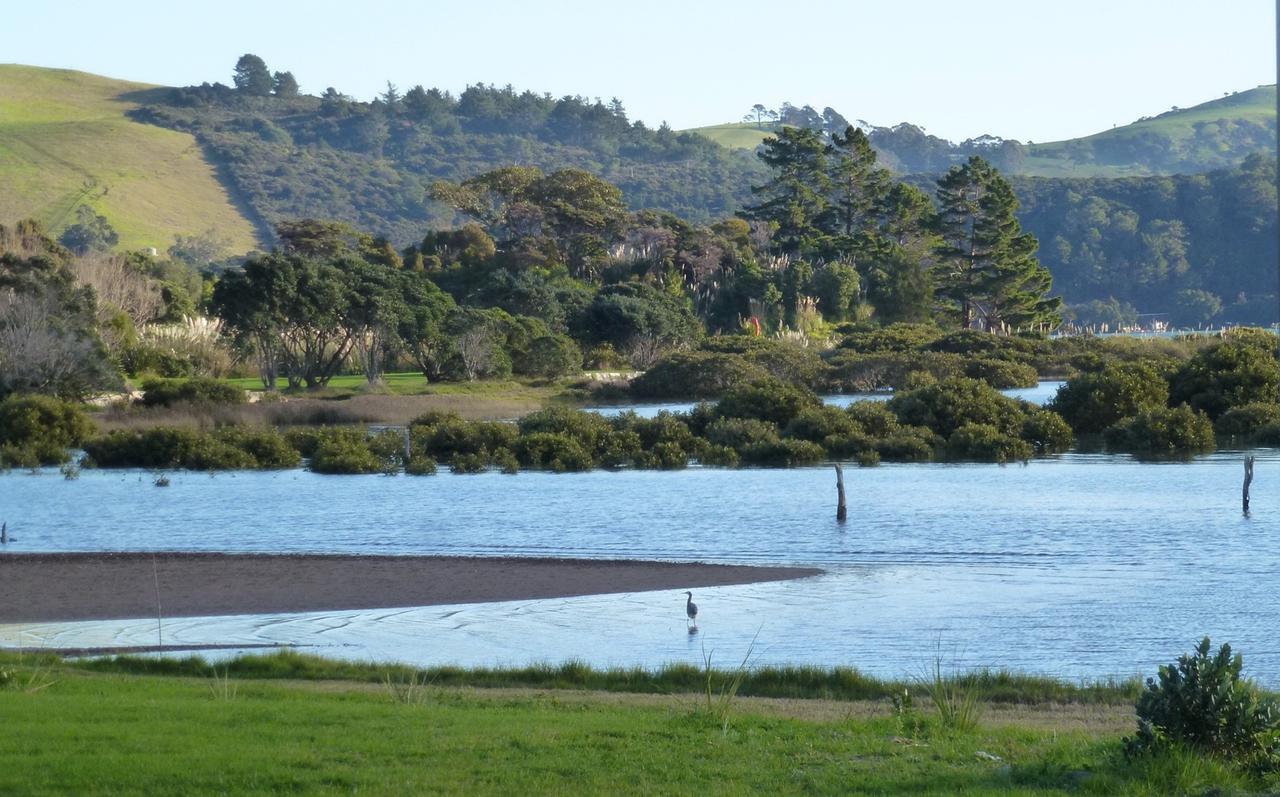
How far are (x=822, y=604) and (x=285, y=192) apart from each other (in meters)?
169

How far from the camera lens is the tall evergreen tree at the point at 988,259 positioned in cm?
8831

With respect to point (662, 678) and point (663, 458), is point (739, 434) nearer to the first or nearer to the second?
point (663, 458)

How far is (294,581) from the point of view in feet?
81.8

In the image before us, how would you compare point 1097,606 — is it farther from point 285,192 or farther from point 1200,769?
point 285,192

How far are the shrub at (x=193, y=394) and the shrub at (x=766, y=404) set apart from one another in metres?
17.1

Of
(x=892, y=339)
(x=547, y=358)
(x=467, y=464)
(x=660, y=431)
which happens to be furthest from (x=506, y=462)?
(x=892, y=339)

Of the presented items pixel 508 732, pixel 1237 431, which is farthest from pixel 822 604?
pixel 1237 431

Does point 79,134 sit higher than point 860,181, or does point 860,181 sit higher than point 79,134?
point 79,134

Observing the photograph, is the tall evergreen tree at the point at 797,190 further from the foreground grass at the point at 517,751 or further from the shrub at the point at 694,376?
the foreground grass at the point at 517,751

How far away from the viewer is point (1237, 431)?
48.1 m

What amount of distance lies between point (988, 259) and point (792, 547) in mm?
63873

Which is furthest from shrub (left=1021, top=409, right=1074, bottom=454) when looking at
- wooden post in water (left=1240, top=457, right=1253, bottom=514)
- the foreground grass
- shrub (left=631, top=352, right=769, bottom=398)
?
the foreground grass

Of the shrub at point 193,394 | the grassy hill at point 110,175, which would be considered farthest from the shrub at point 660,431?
the grassy hill at point 110,175

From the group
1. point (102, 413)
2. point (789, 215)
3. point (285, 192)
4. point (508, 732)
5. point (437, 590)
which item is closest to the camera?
point (508, 732)
